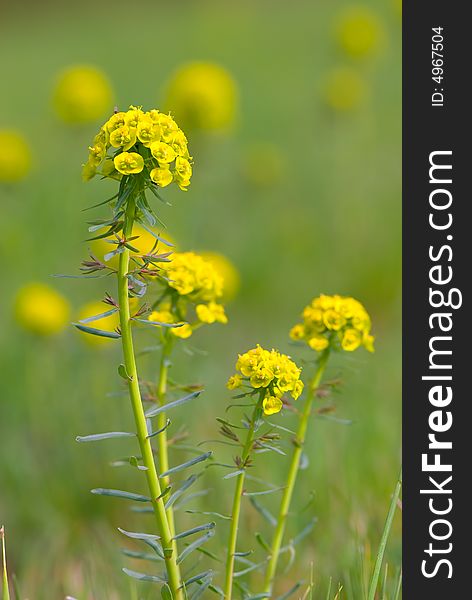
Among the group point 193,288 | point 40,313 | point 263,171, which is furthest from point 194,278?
point 263,171

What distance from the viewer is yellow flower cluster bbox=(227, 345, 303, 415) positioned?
105 centimetres

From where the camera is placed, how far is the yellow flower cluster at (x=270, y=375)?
1.05m

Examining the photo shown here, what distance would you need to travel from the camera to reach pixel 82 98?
2.95 m

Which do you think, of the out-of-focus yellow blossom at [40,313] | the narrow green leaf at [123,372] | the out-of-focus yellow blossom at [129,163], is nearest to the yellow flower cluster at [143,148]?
the out-of-focus yellow blossom at [129,163]

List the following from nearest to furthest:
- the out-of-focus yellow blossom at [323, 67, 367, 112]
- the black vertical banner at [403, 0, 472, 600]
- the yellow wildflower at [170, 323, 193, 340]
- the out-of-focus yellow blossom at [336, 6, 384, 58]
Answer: the yellow wildflower at [170, 323, 193, 340] → the black vertical banner at [403, 0, 472, 600] → the out-of-focus yellow blossom at [336, 6, 384, 58] → the out-of-focus yellow blossom at [323, 67, 367, 112]

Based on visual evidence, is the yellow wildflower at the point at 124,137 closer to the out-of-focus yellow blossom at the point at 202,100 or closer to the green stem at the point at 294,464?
the green stem at the point at 294,464

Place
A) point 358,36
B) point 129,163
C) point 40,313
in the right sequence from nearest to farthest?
point 129,163 → point 40,313 → point 358,36

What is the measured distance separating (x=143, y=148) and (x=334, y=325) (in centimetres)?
39

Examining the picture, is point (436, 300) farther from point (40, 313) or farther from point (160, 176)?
point (40, 313)

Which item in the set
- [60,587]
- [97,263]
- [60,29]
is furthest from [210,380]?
[60,29]

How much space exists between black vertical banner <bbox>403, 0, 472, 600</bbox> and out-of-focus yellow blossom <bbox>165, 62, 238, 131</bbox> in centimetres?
126

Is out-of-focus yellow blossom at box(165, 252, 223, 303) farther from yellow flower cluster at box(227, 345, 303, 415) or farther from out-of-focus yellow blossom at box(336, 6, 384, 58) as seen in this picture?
out-of-focus yellow blossom at box(336, 6, 384, 58)

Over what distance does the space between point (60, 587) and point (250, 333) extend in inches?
64.0

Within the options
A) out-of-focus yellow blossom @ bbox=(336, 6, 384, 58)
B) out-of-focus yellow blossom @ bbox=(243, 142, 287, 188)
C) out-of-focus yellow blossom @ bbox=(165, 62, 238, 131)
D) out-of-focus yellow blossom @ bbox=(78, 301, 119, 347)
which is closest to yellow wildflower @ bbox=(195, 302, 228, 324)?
out-of-focus yellow blossom @ bbox=(78, 301, 119, 347)
